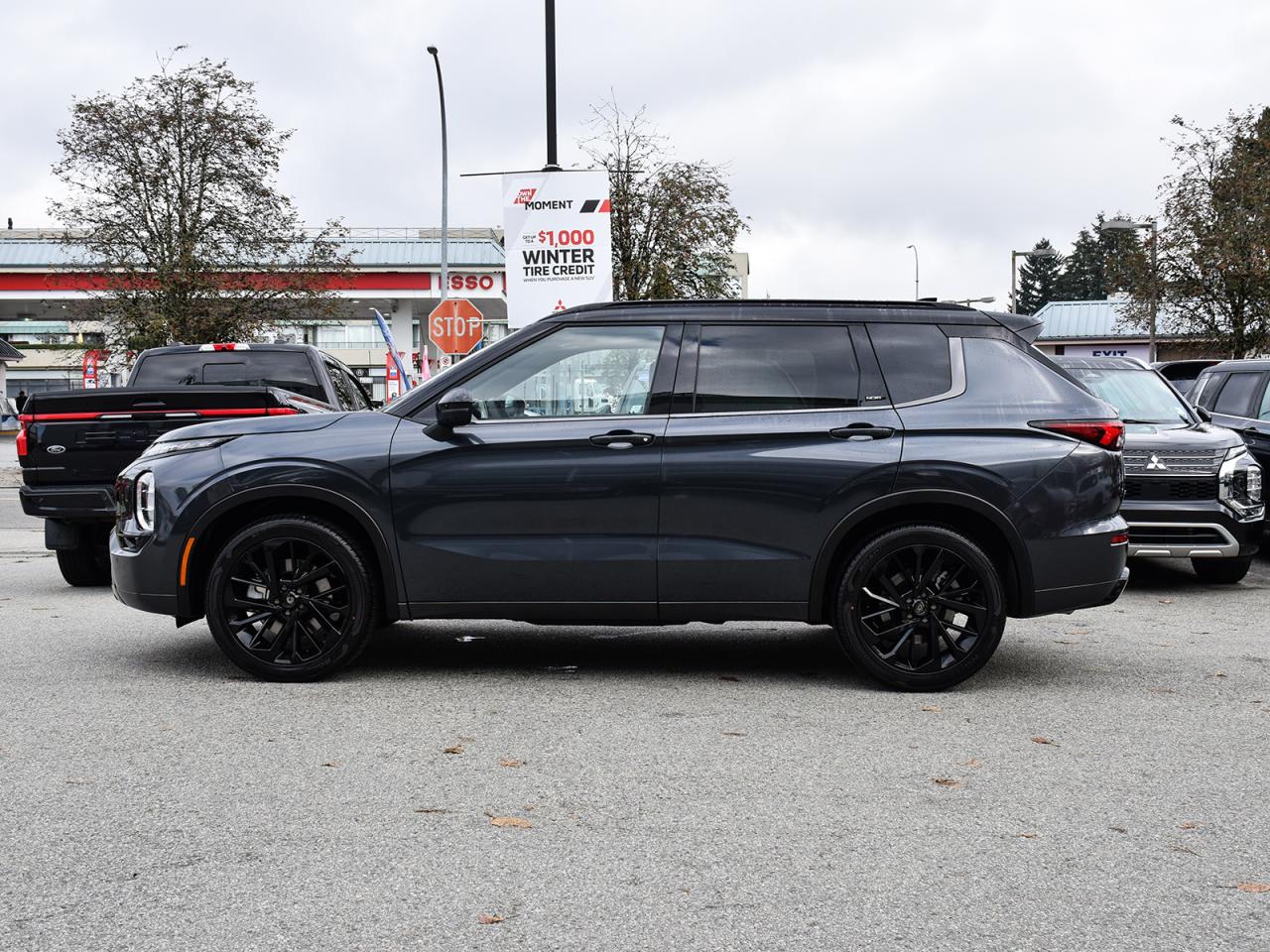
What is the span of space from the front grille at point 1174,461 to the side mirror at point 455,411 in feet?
19.8

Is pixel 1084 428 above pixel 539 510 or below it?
above


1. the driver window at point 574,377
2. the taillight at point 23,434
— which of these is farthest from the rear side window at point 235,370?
the driver window at point 574,377

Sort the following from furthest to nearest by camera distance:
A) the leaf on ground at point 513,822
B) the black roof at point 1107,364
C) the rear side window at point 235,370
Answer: the rear side window at point 235,370
the black roof at point 1107,364
the leaf on ground at point 513,822

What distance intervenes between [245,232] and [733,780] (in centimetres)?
2822

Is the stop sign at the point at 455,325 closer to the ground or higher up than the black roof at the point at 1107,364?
higher up

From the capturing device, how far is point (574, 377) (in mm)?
6527

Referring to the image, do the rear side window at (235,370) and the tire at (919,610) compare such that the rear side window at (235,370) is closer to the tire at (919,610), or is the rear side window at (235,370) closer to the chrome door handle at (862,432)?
the chrome door handle at (862,432)

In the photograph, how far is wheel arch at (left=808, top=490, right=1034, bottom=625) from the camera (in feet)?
20.7

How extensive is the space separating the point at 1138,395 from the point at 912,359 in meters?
5.96

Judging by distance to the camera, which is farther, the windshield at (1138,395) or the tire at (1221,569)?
the windshield at (1138,395)

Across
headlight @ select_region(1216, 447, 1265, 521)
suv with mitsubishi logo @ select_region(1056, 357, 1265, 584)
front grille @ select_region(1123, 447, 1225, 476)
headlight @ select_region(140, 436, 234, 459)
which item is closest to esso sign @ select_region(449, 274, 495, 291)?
suv with mitsubishi logo @ select_region(1056, 357, 1265, 584)

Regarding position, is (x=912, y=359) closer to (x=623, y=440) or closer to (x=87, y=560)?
(x=623, y=440)

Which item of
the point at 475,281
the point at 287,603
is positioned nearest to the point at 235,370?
the point at 287,603

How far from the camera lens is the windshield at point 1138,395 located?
1138 centimetres
